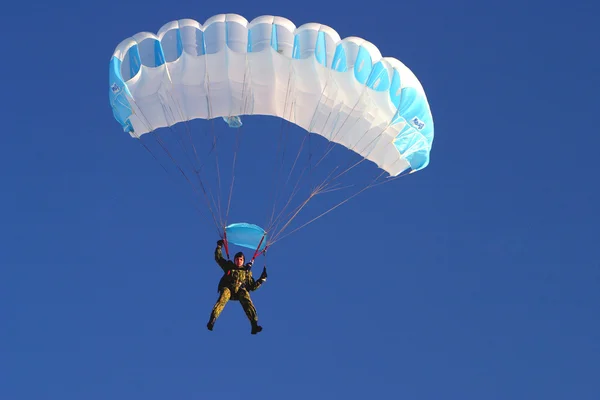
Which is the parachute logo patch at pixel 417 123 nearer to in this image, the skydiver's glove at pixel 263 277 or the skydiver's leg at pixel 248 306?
the skydiver's glove at pixel 263 277

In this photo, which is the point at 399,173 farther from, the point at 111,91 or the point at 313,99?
the point at 111,91

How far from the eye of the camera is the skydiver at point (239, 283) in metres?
22.1

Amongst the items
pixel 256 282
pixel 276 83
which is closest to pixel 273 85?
pixel 276 83

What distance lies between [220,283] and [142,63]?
12.7 ft

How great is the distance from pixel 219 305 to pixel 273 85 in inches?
153

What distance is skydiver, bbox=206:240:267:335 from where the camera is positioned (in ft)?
72.5

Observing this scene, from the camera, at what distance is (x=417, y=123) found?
2289cm

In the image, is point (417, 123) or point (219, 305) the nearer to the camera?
point (219, 305)

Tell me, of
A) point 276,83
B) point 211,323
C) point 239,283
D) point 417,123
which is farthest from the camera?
point 276,83

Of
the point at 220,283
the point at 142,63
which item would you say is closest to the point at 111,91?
the point at 142,63

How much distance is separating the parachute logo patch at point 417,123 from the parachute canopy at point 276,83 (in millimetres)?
17

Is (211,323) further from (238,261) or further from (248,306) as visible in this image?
(238,261)

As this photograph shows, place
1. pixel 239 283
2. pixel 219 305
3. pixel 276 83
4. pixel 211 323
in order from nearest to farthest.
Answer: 1. pixel 211 323
2. pixel 219 305
3. pixel 239 283
4. pixel 276 83

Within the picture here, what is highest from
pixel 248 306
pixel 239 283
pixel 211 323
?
pixel 239 283
